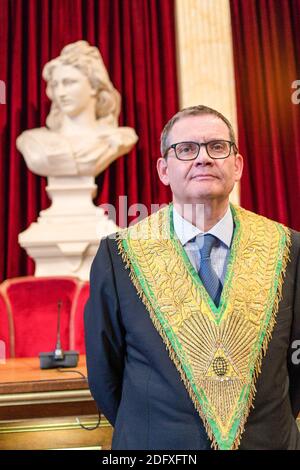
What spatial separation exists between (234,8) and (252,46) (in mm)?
344

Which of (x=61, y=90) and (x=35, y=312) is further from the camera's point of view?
(x=61, y=90)

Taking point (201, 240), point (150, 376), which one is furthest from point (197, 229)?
point (150, 376)

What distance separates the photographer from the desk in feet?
6.75

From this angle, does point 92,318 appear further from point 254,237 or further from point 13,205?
point 13,205

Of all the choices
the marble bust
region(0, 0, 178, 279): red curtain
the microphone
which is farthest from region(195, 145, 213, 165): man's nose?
region(0, 0, 178, 279): red curtain

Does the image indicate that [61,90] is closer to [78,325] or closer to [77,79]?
[77,79]

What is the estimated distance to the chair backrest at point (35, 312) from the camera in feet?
11.6

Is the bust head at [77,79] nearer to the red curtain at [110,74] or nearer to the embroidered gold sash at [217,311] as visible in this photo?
the red curtain at [110,74]

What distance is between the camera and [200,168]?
138cm

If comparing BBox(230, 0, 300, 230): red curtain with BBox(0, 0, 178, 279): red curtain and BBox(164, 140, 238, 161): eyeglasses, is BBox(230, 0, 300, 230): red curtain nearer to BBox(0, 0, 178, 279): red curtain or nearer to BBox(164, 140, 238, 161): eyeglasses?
BBox(0, 0, 178, 279): red curtain

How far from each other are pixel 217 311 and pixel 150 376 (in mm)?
208
